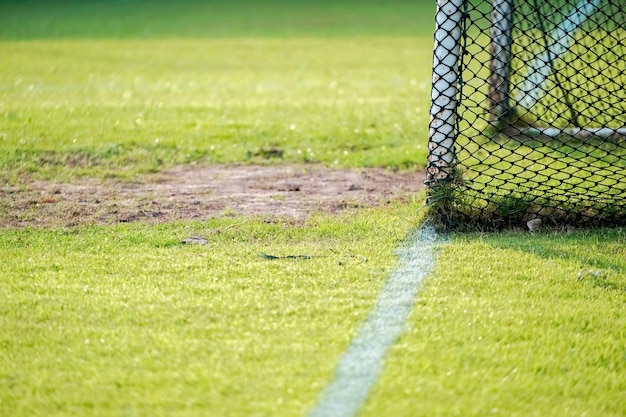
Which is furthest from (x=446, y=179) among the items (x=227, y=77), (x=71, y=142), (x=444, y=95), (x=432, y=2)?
(x=432, y=2)

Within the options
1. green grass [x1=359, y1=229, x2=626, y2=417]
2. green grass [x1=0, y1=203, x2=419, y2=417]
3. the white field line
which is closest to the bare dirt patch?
green grass [x1=0, y1=203, x2=419, y2=417]

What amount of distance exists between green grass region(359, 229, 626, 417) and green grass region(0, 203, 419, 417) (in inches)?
11.9

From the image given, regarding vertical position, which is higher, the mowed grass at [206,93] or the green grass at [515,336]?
the mowed grass at [206,93]

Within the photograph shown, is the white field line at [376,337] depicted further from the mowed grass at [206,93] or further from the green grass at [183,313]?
the mowed grass at [206,93]

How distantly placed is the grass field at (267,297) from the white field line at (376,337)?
→ 1.8 inches

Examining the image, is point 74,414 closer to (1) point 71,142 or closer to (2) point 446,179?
(2) point 446,179

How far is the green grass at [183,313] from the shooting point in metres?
2.99

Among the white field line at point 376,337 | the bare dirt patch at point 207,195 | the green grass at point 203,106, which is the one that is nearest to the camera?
the white field line at point 376,337

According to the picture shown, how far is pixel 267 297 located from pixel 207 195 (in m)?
2.09

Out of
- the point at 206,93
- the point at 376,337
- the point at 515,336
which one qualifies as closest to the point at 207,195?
the point at 376,337

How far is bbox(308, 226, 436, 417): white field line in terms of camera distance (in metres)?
2.94

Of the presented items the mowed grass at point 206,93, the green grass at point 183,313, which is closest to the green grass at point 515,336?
the green grass at point 183,313

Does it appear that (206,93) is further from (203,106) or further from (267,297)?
(267,297)

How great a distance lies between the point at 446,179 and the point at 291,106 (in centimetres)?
388
